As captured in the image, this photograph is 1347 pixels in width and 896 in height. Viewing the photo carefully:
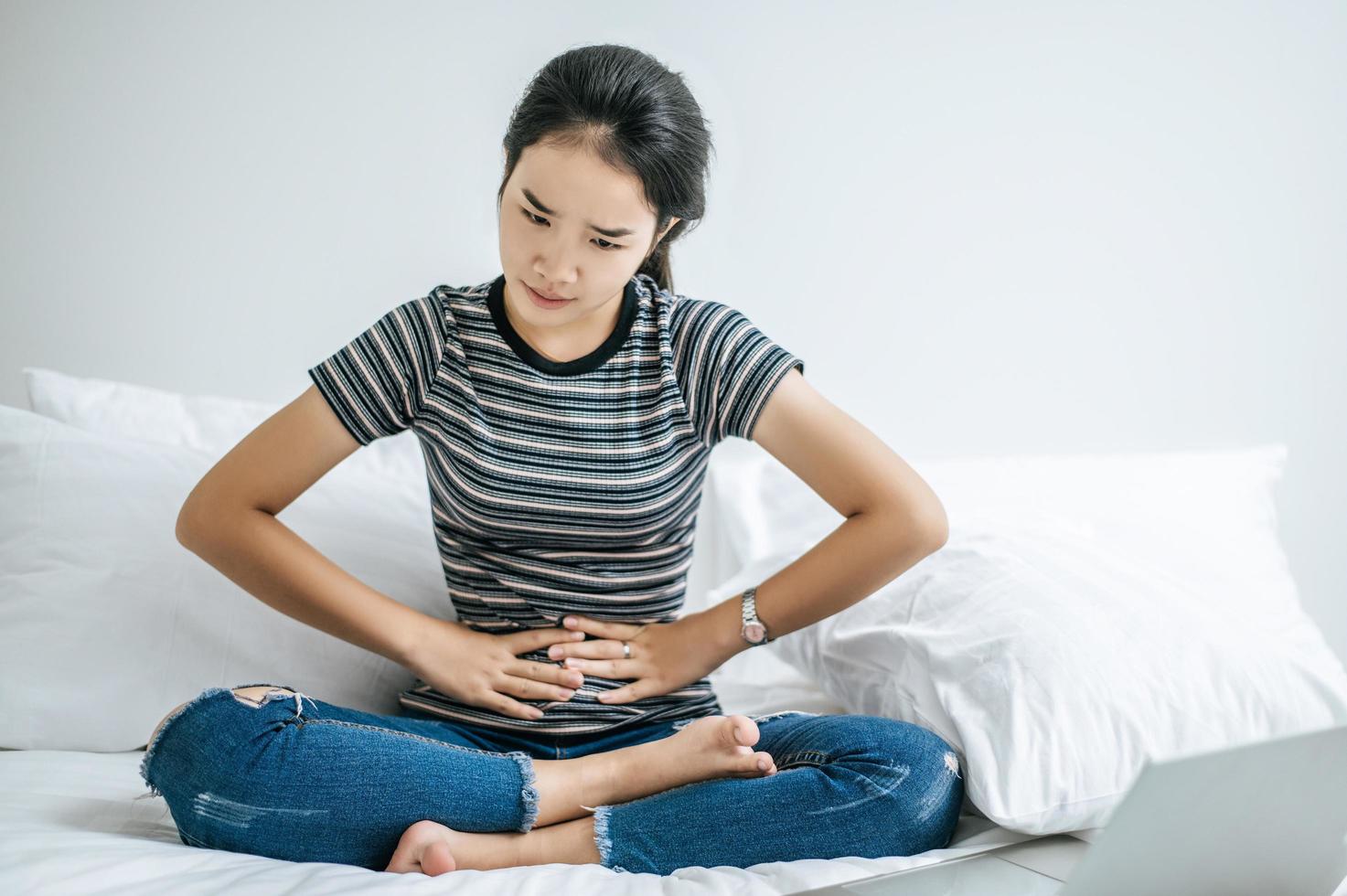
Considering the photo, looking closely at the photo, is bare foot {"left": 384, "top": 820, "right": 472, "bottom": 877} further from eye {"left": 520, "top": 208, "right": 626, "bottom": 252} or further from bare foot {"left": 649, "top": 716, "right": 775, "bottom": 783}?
eye {"left": 520, "top": 208, "right": 626, "bottom": 252}

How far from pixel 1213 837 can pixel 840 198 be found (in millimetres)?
1179

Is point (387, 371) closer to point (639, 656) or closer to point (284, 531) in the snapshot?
point (284, 531)

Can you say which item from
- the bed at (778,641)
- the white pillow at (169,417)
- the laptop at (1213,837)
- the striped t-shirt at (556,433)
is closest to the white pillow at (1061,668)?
the bed at (778,641)

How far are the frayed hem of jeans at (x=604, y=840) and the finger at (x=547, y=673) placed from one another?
17cm

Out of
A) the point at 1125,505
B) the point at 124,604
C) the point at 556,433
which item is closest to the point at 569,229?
the point at 556,433

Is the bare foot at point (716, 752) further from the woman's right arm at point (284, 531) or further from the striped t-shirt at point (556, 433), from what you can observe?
the woman's right arm at point (284, 531)

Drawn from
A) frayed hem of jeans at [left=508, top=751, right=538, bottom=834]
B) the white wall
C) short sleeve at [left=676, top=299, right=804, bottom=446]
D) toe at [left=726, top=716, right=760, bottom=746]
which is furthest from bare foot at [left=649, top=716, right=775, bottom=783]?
the white wall

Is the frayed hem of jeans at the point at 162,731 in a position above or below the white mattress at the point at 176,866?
above

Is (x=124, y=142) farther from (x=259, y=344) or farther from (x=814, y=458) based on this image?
(x=814, y=458)

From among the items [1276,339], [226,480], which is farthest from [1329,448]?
[226,480]

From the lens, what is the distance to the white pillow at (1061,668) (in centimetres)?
92

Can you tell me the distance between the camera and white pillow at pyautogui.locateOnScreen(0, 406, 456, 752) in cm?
107

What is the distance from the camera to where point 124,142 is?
1457 mm

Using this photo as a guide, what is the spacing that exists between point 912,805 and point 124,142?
1.32 metres
